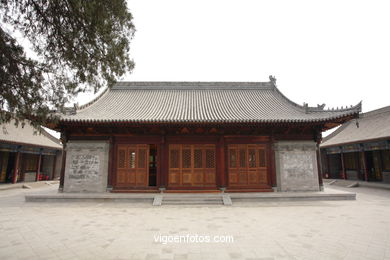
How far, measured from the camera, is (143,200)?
896 centimetres

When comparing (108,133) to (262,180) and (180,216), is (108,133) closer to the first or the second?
(180,216)

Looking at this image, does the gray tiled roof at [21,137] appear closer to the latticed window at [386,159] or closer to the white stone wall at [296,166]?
the white stone wall at [296,166]

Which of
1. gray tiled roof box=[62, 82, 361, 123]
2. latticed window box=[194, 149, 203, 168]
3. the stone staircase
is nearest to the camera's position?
the stone staircase

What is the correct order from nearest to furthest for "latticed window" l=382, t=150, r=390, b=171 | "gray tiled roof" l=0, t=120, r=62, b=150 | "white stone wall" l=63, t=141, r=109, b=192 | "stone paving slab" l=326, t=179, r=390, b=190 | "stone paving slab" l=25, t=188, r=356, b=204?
"stone paving slab" l=25, t=188, r=356, b=204, "white stone wall" l=63, t=141, r=109, b=192, "stone paving slab" l=326, t=179, r=390, b=190, "gray tiled roof" l=0, t=120, r=62, b=150, "latticed window" l=382, t=150, r=390, b=171

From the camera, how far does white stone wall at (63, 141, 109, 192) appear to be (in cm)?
984

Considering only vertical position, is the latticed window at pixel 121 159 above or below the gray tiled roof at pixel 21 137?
below

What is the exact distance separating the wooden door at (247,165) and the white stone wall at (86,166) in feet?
20.0

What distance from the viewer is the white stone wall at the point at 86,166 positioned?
387 inches

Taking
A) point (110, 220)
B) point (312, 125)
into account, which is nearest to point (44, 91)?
point (110, 220)

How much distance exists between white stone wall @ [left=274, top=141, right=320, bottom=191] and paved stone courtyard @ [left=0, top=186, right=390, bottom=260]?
60.4 inches

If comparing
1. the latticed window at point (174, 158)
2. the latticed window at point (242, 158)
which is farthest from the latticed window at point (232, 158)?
the latticed window at point (174, 158)

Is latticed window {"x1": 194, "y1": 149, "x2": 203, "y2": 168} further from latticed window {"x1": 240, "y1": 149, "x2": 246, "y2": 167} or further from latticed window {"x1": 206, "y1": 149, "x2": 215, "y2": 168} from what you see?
latticed window {"x1": 240, "y1": 149, "x2": 246, "y2": 167}

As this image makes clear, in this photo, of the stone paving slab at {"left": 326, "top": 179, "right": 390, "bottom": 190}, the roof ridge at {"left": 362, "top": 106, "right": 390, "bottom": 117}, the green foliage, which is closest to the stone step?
the green foliage

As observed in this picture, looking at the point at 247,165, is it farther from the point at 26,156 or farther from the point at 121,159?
the point at 26,156
